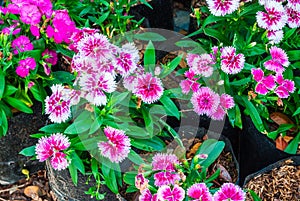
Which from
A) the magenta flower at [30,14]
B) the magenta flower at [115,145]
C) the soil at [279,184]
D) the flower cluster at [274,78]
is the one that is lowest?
the soil at [279,184]

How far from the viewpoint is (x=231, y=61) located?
2119 millimetres

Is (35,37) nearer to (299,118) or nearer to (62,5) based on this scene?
(62,5)

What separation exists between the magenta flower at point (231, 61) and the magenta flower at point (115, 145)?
0.53 meters

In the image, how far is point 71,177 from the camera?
2150 millimetres

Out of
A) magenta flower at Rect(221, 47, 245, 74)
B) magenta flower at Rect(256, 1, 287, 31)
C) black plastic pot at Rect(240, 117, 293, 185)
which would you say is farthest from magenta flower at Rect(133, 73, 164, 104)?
black plastic pot at Rect(240, 117, 293, 185)

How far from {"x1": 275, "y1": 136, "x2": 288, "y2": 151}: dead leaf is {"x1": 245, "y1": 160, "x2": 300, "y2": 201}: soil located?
0.29 ft

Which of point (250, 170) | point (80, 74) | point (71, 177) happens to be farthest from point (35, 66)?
point (250, 170)

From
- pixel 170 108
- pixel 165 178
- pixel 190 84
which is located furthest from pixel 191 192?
pixel 190 84

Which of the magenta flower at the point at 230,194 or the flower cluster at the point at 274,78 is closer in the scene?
the magenta flower at the point at 230,194

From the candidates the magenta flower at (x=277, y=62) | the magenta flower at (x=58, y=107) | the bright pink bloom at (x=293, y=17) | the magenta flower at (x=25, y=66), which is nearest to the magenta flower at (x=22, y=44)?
the magenta flower at (x=25, y=66)

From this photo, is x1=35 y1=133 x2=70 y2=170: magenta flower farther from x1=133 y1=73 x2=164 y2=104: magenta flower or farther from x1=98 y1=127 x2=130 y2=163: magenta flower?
x1=133 y1=73 x2=164 y2=104: magenta flower

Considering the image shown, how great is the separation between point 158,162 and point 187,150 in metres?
0.39

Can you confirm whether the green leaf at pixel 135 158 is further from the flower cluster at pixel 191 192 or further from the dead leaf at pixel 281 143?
the dead leaf at pixel 281 143

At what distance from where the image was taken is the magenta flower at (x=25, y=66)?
216cm
